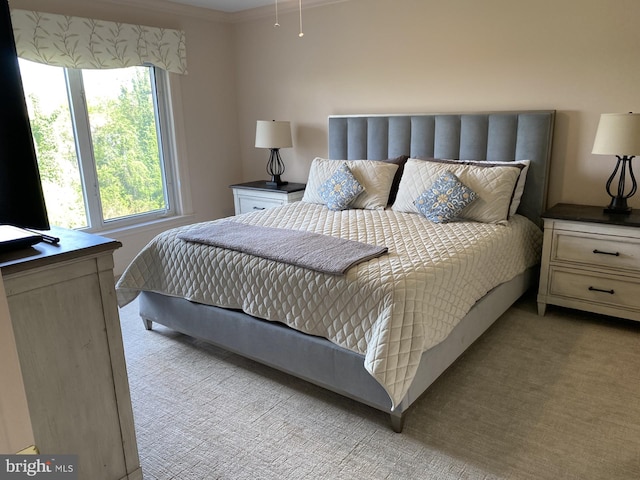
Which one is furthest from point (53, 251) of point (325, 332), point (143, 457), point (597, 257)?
point (597, 257)

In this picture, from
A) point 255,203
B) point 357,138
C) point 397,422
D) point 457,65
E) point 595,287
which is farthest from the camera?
point 255,203

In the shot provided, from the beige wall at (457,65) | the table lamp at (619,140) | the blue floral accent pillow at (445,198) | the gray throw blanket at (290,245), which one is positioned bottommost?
the gray throw blanket at (290,245)

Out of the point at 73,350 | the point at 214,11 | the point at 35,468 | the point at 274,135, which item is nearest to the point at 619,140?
the point at 274,135

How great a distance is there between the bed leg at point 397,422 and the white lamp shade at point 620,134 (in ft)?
7.04

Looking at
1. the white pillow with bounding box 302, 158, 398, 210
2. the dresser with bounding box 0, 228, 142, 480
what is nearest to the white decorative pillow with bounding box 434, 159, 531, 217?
the white pillow with bounding box 302, 158, 398, 210

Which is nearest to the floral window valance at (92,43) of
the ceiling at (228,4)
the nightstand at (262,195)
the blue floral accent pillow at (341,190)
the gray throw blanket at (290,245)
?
the ceiling at (228,4)

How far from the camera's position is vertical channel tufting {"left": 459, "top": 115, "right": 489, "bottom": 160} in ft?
12.0

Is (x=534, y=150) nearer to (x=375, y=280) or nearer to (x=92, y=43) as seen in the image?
(x=375, y=280)

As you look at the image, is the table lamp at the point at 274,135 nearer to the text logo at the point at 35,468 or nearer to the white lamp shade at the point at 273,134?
the white lamp shade at the point at 273,134

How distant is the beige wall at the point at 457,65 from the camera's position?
3.23 meters

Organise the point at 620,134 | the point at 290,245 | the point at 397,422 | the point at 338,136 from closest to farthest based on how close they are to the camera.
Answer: the point at 397,422 < the point at 290,245 < the point at 620,134 < the point at 338,136

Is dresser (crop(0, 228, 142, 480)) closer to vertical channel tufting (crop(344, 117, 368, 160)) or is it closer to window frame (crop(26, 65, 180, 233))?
window frame (crop(26, 65, 180, 233))

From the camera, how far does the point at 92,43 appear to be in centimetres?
388

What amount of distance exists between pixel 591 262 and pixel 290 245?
1.95 m
